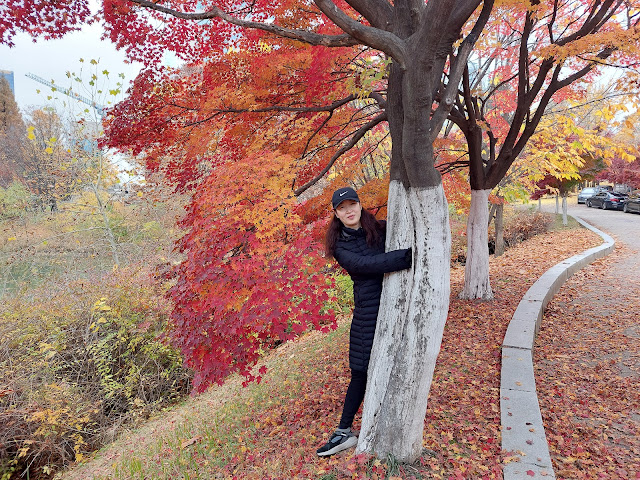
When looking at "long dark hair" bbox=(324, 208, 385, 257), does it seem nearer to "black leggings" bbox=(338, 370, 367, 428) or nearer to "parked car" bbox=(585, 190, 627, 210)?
"black leggings" bbox=(338, 370, 367, 428)

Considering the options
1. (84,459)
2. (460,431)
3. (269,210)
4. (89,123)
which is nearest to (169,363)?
(84,459)

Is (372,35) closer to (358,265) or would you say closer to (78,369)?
(358,265)

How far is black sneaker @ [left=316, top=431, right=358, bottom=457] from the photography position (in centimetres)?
297

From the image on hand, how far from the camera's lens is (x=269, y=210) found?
3689 mm

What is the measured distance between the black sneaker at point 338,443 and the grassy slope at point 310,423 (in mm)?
61

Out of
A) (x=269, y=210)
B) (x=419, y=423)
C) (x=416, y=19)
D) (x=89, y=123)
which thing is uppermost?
(x=89, y=123)

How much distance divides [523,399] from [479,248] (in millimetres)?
3588

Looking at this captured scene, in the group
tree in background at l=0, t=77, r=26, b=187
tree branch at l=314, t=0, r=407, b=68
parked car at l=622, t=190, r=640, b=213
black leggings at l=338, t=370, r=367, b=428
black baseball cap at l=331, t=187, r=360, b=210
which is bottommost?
black leggings at l=338, t=370, r=367, b=428

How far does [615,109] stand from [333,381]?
22.3 feet

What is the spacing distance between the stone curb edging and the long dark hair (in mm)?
1874

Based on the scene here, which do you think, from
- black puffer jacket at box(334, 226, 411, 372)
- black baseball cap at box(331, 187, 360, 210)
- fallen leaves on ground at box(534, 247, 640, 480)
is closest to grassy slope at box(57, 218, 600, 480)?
fallen leaves on ground at box(534, 247, 640, 480)

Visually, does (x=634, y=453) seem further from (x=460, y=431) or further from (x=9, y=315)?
(x=9, y=315)

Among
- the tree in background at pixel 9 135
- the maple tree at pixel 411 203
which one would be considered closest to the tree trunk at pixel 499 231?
the maple tree at pixel 411 203

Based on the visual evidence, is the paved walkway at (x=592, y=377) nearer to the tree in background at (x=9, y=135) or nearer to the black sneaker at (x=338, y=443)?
the black sneaker at (x=338, y=443)
